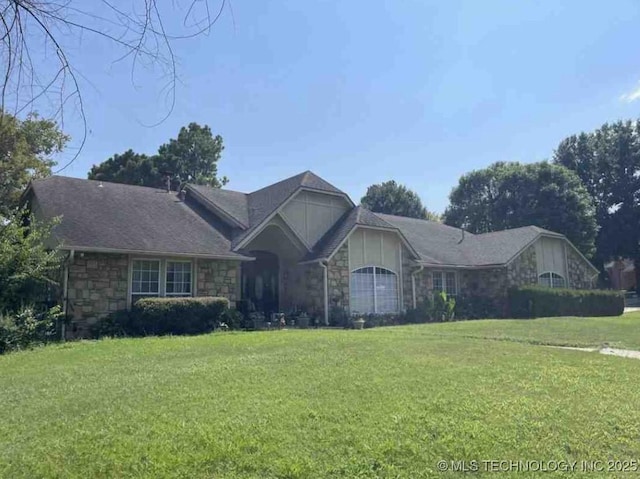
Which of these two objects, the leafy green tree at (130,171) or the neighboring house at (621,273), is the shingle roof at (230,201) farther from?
the neighboring house at (621,273)

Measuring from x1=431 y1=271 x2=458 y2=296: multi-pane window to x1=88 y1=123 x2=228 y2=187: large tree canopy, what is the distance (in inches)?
939

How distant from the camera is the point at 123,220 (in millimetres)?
17531

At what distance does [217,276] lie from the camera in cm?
1798

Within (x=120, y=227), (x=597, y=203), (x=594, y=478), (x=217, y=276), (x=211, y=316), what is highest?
(x=597, y=203)

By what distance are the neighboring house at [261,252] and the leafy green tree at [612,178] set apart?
24814 millimetres

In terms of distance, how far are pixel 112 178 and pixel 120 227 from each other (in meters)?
28.0

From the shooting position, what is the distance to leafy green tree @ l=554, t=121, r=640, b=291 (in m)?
48.0

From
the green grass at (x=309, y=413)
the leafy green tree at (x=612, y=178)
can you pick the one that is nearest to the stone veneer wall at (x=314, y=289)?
the green grass at (x=309, y=413)

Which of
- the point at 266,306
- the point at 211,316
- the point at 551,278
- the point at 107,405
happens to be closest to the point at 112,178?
the point at 266,306

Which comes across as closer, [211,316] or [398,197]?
[211,316]

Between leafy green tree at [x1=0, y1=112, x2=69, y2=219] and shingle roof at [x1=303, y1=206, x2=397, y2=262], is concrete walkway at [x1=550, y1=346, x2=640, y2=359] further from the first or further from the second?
leafy green tree at [x1=0, y1=112, x2=69, y2=219]

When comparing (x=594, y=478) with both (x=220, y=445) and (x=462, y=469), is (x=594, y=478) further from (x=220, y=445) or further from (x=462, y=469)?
Answer: (x=220, y=445)

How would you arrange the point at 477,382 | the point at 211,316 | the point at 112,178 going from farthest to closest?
the point at 112,178 < the point at 211,316 < the point at 477,382

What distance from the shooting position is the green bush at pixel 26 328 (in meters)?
11.7
